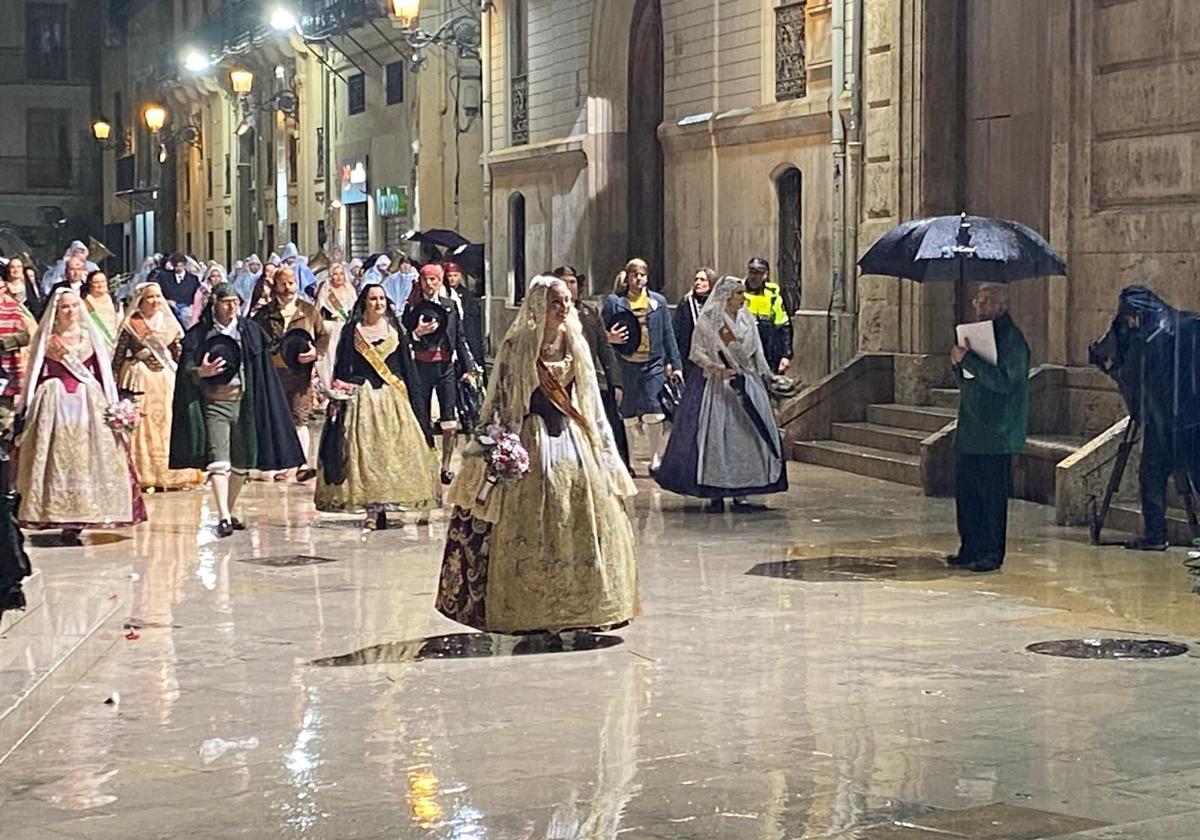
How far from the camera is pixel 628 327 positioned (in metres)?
18.7

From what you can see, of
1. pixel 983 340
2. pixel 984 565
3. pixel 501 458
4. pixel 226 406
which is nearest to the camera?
pixel 501 458

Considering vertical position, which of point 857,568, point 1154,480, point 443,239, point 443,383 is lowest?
point 857,568

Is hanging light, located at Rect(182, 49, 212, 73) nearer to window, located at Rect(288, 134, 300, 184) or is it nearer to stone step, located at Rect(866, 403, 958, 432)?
window, located at Rect(288, 134, 300, 184)

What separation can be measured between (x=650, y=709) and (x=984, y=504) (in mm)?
4553

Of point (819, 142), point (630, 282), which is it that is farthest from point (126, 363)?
point (819, 142)

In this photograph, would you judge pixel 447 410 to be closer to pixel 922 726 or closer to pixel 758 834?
pixel 922 726

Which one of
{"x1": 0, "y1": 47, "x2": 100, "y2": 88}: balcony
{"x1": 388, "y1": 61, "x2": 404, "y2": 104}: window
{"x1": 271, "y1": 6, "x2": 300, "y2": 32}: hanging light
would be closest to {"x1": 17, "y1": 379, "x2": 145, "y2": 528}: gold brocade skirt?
{"x1": 388, "y1": 61, "x2": 404, "y2": 104}: window

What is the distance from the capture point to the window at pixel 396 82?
3772 cm

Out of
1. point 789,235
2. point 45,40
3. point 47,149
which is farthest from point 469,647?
point 45,40

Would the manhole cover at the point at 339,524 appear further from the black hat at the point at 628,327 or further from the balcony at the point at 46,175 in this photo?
the balcony at the point at 46,175

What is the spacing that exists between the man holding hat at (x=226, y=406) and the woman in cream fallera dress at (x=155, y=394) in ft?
7.24

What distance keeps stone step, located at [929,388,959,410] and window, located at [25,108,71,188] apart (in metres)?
55.7

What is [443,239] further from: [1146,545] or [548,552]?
[548,552]

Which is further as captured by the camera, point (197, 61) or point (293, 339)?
point (197, 61)
